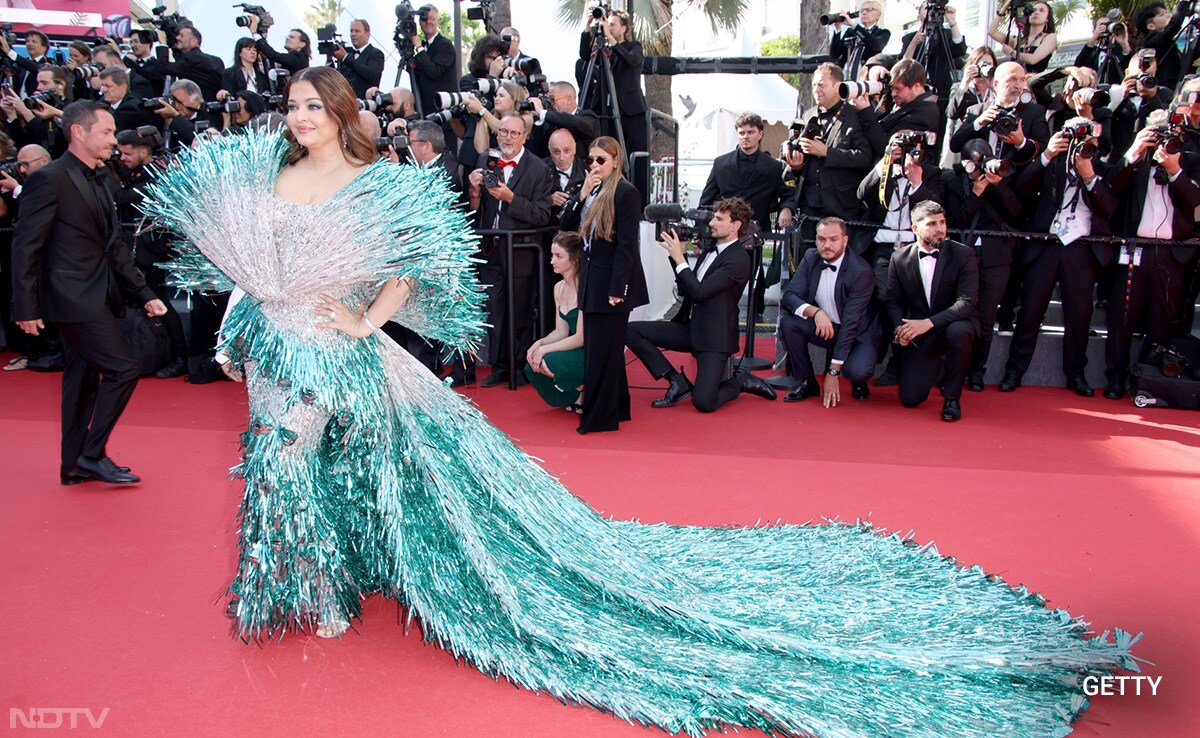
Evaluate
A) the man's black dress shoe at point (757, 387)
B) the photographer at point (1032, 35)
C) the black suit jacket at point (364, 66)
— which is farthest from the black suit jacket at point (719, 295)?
the black suit jacket at point (364, 66)

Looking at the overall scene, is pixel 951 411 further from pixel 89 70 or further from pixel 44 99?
pixel 89 70

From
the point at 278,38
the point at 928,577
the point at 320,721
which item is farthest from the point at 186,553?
the point at 278,38

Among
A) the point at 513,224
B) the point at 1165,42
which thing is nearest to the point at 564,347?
the point at 513,224

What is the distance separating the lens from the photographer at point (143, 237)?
6.97m

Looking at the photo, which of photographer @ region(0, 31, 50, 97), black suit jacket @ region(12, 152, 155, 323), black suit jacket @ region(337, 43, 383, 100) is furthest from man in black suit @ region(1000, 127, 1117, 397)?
photographer @ region(0, 31, 50, 97)

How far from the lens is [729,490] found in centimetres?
449

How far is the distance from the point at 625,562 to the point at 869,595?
2.53 ft

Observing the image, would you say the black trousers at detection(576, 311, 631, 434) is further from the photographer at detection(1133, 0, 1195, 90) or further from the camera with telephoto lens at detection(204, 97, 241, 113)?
the photographer at detection(1133, 0, 1195, 90)

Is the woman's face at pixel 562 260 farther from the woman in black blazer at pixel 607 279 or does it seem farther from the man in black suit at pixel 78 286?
the man in black suit at pixel 78 286

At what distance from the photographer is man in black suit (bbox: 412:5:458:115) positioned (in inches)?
345

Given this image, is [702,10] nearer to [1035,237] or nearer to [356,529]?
[1035,237]

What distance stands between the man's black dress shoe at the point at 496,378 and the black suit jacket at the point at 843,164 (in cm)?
248

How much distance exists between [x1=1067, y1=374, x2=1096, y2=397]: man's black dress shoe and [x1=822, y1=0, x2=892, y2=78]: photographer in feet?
9.62

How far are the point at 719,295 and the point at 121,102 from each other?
5.40 m
